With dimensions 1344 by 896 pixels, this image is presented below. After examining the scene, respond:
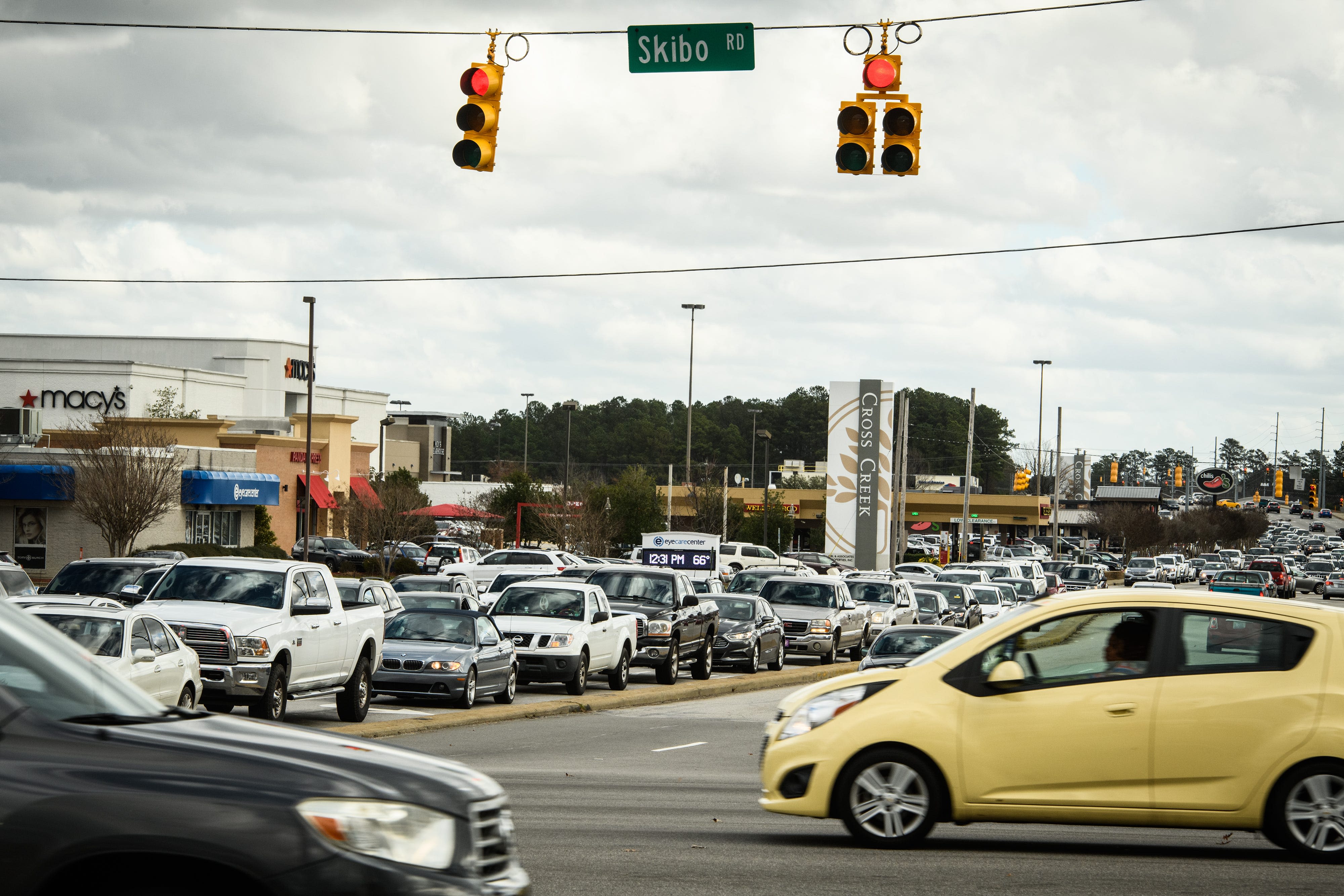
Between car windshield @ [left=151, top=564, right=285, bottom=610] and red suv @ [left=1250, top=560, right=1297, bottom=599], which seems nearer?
car windshield @ [left=151, top=564, right=285, bottom=610]

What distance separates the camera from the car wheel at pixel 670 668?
2788cm

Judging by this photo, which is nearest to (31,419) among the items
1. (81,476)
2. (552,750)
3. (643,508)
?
(81,476)

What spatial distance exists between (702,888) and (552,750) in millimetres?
9222

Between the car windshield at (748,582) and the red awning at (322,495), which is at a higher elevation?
the red awning at (322,495)

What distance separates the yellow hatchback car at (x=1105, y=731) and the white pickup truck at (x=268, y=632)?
9.17 metres

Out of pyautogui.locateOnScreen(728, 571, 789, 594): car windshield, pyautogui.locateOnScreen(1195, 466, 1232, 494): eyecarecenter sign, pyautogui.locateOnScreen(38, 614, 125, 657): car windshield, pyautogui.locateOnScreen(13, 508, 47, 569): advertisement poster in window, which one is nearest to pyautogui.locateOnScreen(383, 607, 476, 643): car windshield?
pyautogui.locateOnScreen(38, 614, 125, 657): car windshield

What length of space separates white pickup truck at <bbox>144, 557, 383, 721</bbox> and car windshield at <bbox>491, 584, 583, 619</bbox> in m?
5.62

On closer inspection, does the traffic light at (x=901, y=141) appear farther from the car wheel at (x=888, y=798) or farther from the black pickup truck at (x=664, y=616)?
the black pickup truck at (x=664, y=616)

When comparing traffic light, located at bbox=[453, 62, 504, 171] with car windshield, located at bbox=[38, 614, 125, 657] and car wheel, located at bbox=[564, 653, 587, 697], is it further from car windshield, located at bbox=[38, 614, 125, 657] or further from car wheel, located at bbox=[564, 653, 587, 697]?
car wheel, located at bbox=[564, 653, 587, 697]

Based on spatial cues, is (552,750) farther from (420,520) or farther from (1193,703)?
(420,520)

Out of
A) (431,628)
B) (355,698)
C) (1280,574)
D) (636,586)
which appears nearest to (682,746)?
(355,698)

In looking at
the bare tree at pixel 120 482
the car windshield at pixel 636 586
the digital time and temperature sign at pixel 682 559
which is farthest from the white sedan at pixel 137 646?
the bare tree at pixel 120 482

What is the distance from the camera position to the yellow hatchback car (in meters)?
9.21

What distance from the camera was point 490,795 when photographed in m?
4.82
